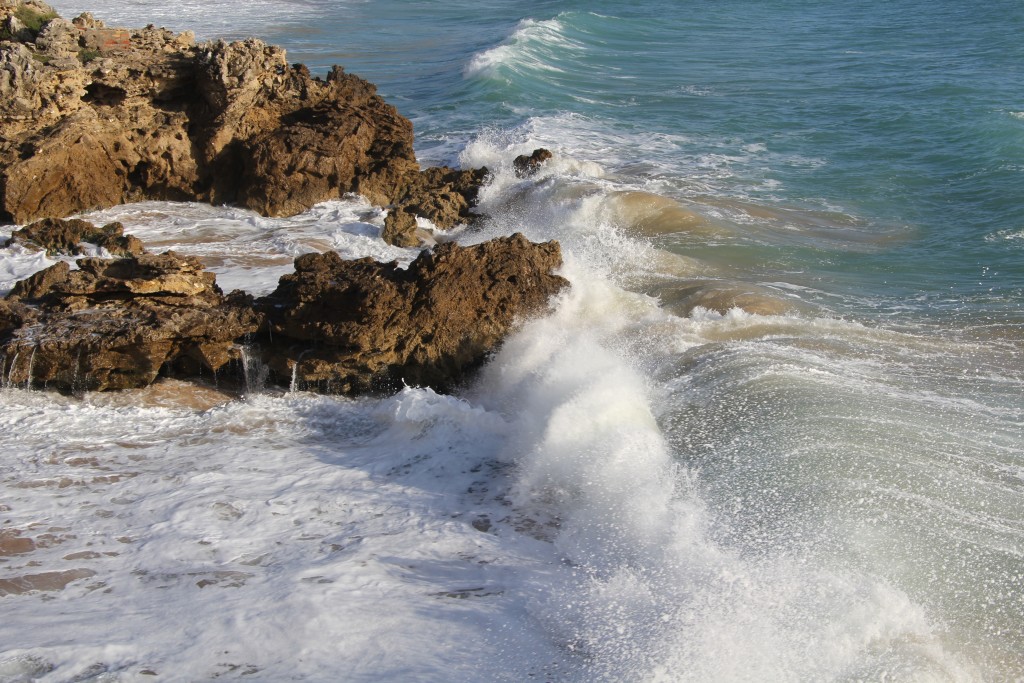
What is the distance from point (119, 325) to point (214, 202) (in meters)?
5.06

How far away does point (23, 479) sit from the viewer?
6387 mm

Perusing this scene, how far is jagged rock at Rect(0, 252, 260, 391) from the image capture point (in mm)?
7531

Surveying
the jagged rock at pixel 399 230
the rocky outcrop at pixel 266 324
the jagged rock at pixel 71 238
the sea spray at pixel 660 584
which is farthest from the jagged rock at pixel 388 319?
the jagged rock at pixel 399 230

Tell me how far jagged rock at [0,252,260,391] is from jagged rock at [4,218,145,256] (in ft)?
5.82

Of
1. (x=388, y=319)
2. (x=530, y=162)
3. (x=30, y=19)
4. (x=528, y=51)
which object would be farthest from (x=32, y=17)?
Answer: (x=528, y=51)

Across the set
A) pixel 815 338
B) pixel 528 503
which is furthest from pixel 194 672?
pixel 815 338

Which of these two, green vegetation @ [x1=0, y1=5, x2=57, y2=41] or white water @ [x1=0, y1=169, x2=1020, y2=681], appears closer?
white water @ [x1=0, y1=169, x2=1020, y2=681]

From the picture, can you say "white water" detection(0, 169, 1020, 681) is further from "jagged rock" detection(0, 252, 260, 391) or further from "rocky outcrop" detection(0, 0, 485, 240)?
"rocky outcrop" detection(0, 0, 485, 240)

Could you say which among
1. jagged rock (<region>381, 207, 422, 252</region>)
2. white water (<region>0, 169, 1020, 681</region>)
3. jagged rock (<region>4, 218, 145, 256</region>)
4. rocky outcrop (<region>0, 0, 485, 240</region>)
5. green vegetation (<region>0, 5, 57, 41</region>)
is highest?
green vegetation (<region>0, 5, 57, 41</region>)

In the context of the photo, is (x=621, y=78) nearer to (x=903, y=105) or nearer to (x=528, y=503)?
(x=903, y=105)

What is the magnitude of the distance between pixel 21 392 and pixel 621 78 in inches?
667

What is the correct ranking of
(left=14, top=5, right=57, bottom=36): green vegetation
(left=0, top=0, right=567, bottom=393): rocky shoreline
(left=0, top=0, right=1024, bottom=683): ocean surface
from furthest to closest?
1. (left=14, top=5, right=57, bottom=36): green vegetation
2. (left=0, top=0, right=567, bottom=393): rocky shoreline
3. (left=0, top=0, right=1024, bottom=683): ocean surface

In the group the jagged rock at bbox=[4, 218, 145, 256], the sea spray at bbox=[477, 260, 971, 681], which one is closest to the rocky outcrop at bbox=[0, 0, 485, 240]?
the jagged rock at bbox=[4, 218, 145, 256]

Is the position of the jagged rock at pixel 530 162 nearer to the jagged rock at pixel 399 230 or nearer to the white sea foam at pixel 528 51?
the jagged rock at pixel 399 230
